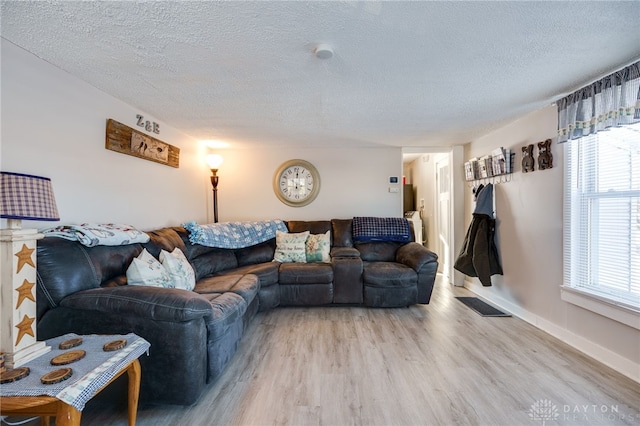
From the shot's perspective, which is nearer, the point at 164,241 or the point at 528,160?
the point at 164,241

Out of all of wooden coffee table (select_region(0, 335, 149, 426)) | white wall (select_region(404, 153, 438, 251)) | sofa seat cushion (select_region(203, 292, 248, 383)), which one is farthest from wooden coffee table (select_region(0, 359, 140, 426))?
white wall (select_region(404, 153, 438, 251))

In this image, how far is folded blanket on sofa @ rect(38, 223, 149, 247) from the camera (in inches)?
62.5

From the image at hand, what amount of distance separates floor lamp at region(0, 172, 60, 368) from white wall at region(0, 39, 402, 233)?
57cm

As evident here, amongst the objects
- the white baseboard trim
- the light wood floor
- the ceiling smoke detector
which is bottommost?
the light wood floor

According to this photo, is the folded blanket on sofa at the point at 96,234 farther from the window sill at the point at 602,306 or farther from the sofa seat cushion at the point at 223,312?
the window sill at the point at 602,306

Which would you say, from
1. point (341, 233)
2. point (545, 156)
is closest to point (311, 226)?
point (341, 233)

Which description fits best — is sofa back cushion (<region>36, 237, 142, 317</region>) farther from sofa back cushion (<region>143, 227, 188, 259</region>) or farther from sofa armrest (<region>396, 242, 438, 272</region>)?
sofa armrest (<region>396, 242, 438, 272</region>)

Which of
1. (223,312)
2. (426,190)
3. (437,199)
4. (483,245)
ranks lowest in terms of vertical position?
(223,312)

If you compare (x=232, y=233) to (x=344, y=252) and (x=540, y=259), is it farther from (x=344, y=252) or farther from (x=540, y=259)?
(x=540, y=259)

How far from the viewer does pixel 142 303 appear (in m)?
1.39

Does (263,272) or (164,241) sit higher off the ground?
(164,241)

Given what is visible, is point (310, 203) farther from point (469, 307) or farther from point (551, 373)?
point (551, 373)

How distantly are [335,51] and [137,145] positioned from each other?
203 centimetres

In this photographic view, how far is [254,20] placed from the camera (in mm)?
1277
